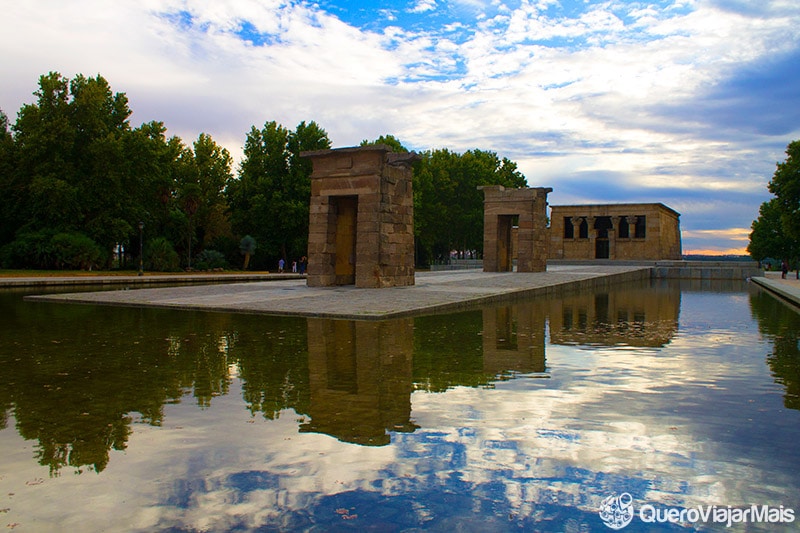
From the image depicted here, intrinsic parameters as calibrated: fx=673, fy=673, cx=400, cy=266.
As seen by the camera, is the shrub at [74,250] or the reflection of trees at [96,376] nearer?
the reflection of trees at [96,376]

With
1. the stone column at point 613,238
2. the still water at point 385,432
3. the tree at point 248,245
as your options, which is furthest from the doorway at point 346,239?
the stone column at point 613,238

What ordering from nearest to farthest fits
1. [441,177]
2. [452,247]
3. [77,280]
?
[77,280], [441,177], [452,247]

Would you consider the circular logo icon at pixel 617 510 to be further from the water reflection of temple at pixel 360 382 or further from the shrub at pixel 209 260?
the shrub at pixel 209 260

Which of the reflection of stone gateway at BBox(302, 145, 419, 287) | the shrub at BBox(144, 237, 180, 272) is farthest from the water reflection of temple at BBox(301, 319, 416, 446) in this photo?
the shrub at BBox(144, 237, 180, 272)

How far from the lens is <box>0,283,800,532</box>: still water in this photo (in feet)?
12.2

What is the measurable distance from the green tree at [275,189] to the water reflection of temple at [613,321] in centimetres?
3038

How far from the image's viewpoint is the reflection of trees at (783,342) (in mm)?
7008

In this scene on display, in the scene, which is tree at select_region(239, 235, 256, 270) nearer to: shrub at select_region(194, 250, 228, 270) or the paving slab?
shrub at select_region(194, 250, 228, 270)

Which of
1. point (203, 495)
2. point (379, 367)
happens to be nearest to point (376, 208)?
point (379, 367)

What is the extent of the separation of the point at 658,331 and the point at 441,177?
158ft

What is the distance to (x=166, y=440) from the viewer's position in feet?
16.1

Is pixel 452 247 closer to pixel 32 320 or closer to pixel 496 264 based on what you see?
pixel 496 264

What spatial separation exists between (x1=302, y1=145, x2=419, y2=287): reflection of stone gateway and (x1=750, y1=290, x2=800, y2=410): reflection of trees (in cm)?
1065

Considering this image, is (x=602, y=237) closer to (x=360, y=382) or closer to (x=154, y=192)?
(x=154, y=192)
